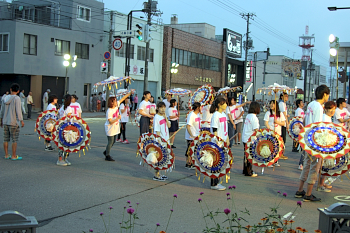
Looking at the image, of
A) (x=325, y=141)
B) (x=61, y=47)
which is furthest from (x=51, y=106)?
(x=61, y=47)

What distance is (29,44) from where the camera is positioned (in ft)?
97.0

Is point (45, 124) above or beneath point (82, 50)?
beneath

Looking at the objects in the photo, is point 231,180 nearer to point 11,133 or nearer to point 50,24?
point 11,133

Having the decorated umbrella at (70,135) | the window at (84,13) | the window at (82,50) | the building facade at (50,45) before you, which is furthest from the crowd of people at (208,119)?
the window at (84,13)

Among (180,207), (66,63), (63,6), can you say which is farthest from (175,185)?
(63,6)

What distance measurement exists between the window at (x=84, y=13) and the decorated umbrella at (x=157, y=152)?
28.2 metres

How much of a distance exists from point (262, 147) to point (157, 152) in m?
2.38

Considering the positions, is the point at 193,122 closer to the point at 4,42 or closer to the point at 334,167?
the point at 334,167

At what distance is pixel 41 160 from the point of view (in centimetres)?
1005

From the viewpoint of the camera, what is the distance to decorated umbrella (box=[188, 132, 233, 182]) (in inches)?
281

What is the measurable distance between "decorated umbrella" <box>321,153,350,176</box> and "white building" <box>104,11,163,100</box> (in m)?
29.2

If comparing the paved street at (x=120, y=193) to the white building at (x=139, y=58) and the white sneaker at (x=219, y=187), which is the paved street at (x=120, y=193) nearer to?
the white sneaker at (x=219, y=187)

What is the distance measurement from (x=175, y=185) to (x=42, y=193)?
2.65 meters

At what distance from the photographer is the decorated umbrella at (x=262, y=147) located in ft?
27.4
